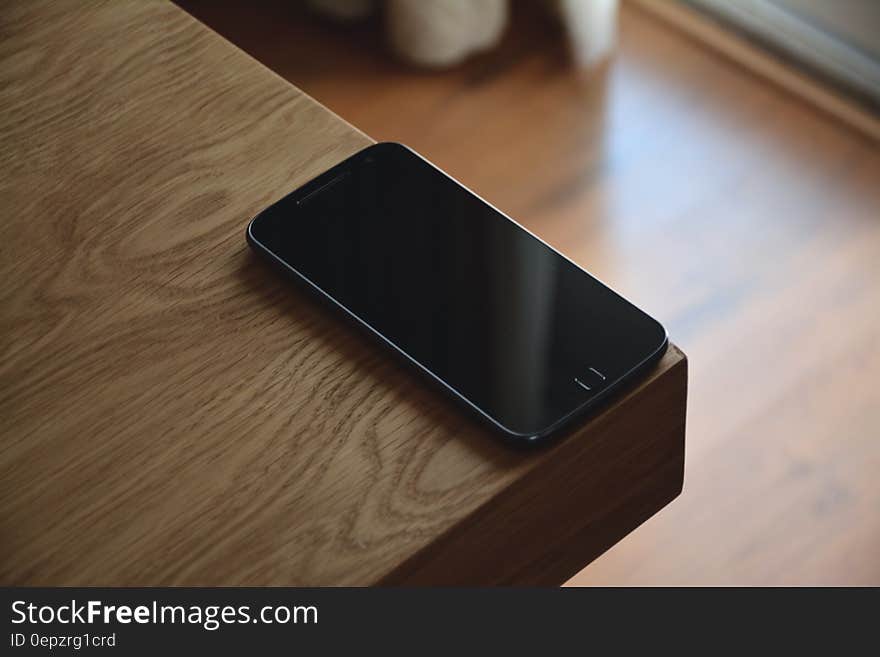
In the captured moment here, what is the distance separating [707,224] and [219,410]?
1.04m

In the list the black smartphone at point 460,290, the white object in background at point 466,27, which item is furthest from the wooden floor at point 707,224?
the black smartphone at point 460,290

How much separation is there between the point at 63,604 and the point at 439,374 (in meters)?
0.16

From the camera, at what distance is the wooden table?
19.4 inches

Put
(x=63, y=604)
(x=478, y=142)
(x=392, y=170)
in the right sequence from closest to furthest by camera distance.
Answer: (x=63, y=604) → (x=392, y=170) → (x=478, y=142)

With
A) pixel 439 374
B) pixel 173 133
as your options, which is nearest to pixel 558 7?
pixel 173 133

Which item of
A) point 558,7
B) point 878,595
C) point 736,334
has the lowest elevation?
point 736,334

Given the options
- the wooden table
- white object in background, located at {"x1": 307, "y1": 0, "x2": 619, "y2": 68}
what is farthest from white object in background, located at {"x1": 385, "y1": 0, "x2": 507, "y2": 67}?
the wooden table

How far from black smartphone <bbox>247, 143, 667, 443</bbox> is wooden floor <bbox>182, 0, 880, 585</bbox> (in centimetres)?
69

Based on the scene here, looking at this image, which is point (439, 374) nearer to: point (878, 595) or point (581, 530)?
point (581, 530)

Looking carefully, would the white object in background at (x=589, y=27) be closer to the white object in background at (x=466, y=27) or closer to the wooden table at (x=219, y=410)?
the white object in background at (x=466, y=27)

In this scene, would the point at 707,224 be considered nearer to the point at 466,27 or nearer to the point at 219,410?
the point at 466,27

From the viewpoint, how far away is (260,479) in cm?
51

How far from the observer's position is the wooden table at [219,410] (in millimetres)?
493

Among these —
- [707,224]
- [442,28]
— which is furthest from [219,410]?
[442,28]
